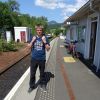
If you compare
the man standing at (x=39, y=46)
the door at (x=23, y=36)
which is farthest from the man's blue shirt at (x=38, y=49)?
the door at (x=23, y=36)

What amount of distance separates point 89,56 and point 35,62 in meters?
7.65

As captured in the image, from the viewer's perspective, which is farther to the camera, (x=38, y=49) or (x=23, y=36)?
(x=23, y=36)

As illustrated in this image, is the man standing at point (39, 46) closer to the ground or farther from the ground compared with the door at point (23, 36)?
farther from the ground

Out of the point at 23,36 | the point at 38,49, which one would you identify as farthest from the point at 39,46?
the point at 23,36

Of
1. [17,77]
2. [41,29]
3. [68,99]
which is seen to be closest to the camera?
[68,99]

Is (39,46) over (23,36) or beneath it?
over

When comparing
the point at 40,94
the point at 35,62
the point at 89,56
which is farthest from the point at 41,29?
the point at 89,56

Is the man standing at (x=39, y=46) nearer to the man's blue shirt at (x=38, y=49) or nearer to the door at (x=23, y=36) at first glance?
the man's blue shirt at (x=38, y=49)

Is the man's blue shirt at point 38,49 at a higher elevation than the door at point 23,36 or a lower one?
higher

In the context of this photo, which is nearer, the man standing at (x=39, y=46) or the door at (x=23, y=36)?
the man standing at (x=39, y=46)

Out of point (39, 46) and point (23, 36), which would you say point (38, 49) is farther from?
point (23, 36)

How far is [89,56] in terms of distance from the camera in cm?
1358

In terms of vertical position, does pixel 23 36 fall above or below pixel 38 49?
below

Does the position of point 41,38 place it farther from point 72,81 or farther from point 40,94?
point 72,81
